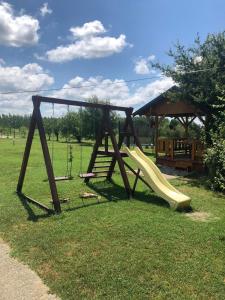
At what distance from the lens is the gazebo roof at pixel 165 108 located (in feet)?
48.9

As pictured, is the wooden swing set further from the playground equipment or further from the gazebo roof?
the gazebo roof

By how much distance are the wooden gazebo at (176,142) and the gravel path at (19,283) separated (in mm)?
10248

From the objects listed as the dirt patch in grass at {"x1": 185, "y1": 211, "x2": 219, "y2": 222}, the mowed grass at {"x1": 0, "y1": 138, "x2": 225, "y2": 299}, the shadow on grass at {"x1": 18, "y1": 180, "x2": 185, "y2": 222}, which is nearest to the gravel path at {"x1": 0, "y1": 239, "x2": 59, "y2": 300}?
the mowed grass at {"x1": 0, "y1": 138, "x2": 225, "y2": 299}

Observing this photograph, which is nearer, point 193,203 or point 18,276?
point 18,276

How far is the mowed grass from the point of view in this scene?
3.83m

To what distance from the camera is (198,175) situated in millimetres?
12523

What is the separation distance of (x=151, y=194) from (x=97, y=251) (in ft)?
13.8

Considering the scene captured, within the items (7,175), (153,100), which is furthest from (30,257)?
(153,100)

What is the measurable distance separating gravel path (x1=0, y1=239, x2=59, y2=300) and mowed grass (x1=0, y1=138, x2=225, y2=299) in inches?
4.6

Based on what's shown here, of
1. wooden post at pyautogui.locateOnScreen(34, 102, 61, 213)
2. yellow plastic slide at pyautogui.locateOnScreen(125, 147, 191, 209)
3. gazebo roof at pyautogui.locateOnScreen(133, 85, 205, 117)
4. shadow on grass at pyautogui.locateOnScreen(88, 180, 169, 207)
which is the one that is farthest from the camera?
gazebo roof at pyautogui.locateOnScreen(133, 85, 205, 117)

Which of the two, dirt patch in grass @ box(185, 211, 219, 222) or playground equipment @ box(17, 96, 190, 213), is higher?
playground equipment @ box(17, 96, 190, 213)

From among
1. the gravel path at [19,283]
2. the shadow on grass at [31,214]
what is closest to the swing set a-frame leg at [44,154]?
the shadow on grass at [31,214]

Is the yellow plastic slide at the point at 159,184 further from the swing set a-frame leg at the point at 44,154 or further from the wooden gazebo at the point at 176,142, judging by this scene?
the wooden gazebo at the point at 176,142

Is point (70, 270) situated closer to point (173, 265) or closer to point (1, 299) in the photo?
point (1, 299)
